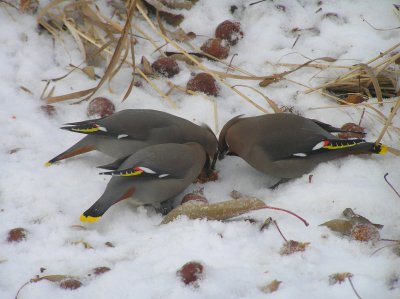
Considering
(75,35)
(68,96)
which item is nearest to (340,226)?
(68,96)

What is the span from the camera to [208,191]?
9.90ft

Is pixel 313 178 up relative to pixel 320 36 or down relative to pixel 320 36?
down

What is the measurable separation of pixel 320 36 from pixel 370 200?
1633mm

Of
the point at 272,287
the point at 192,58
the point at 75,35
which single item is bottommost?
the point at 272,287

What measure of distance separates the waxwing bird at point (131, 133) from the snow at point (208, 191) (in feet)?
0.36

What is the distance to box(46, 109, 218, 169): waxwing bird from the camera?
10.1 feet

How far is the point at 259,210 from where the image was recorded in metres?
2.62

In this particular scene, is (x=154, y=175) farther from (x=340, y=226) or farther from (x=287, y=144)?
(x=340, y=226)

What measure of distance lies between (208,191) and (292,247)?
850mm

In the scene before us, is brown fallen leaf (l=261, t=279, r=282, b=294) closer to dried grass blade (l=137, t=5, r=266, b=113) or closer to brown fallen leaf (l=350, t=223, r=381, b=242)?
brown fallen leaf (l=350, t=223, r=381, b=242)

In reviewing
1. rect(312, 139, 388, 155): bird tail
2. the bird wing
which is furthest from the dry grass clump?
the bird wing

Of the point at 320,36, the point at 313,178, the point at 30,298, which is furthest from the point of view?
the point at 320,36

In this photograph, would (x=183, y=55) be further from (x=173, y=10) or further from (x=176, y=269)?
(x=176, y=269)

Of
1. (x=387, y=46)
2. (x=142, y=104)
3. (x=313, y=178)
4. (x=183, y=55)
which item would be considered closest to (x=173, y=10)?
(x=183, y=55)
